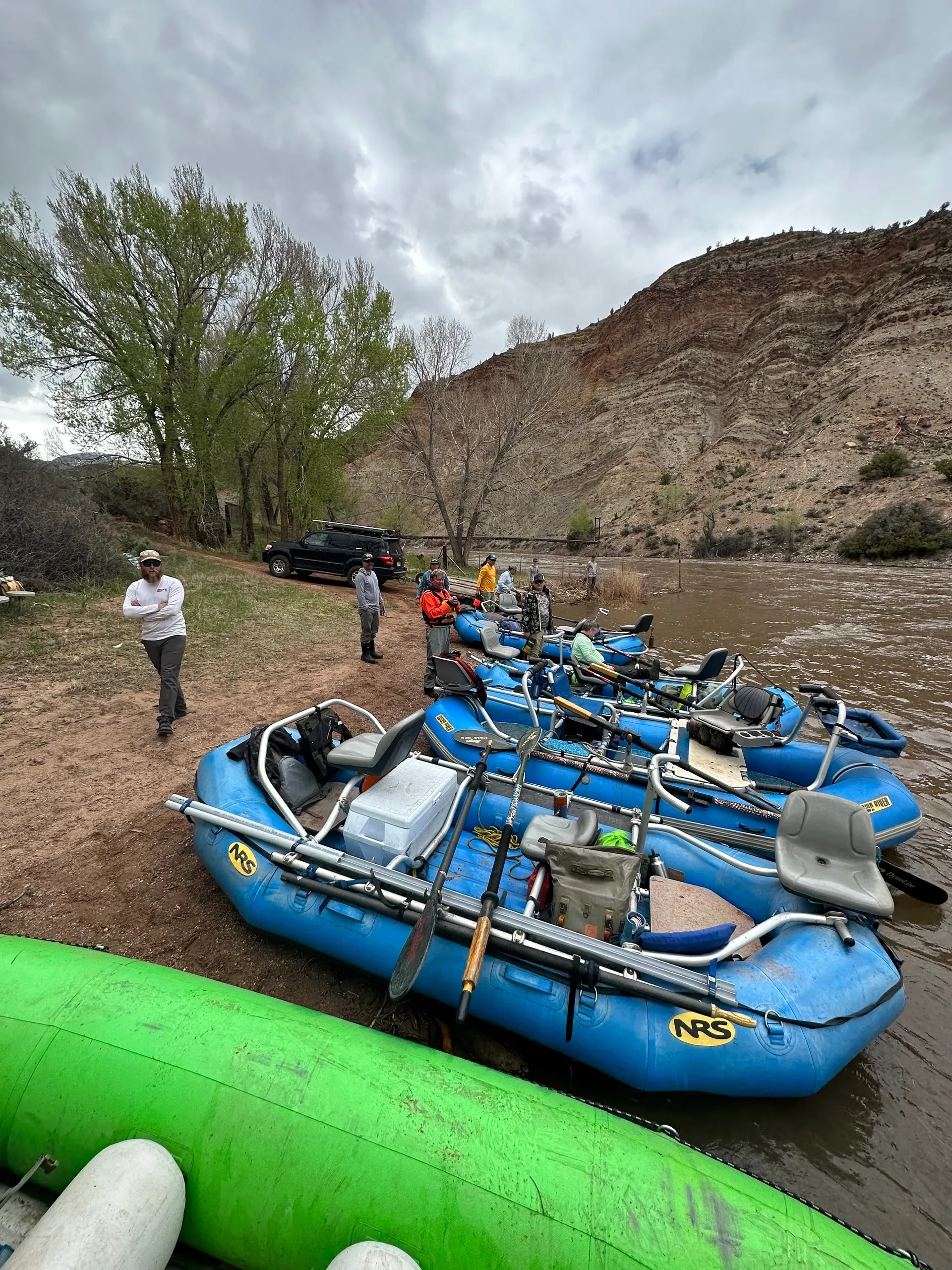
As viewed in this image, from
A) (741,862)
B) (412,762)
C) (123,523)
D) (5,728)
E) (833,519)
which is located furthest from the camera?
(833,519)

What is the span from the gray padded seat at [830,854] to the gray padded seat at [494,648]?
187 inches

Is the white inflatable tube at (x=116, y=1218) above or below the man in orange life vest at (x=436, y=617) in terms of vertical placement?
below

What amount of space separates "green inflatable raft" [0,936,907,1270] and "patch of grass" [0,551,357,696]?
17.4 feet

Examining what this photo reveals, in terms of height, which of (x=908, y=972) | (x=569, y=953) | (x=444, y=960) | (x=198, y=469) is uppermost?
(x=198, y=469)

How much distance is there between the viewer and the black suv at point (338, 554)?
1503cm

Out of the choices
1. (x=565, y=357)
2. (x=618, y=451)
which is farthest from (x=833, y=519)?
(x=618, y=451)

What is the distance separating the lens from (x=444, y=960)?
2.64m

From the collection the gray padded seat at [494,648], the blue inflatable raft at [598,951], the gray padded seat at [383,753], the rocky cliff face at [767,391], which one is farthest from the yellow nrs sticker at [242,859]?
the rocky cliff face at [767,391]

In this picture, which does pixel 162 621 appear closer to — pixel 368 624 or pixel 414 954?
pixel 368 624

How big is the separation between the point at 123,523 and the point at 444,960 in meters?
19.7

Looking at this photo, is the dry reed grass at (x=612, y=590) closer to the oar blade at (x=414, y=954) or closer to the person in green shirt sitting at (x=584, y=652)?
the person in green shirt sitting at (x=584, y=652)

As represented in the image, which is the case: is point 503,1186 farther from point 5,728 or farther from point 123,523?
point 123,523

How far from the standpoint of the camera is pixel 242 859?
10.2 ft

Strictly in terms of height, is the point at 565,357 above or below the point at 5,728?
above
